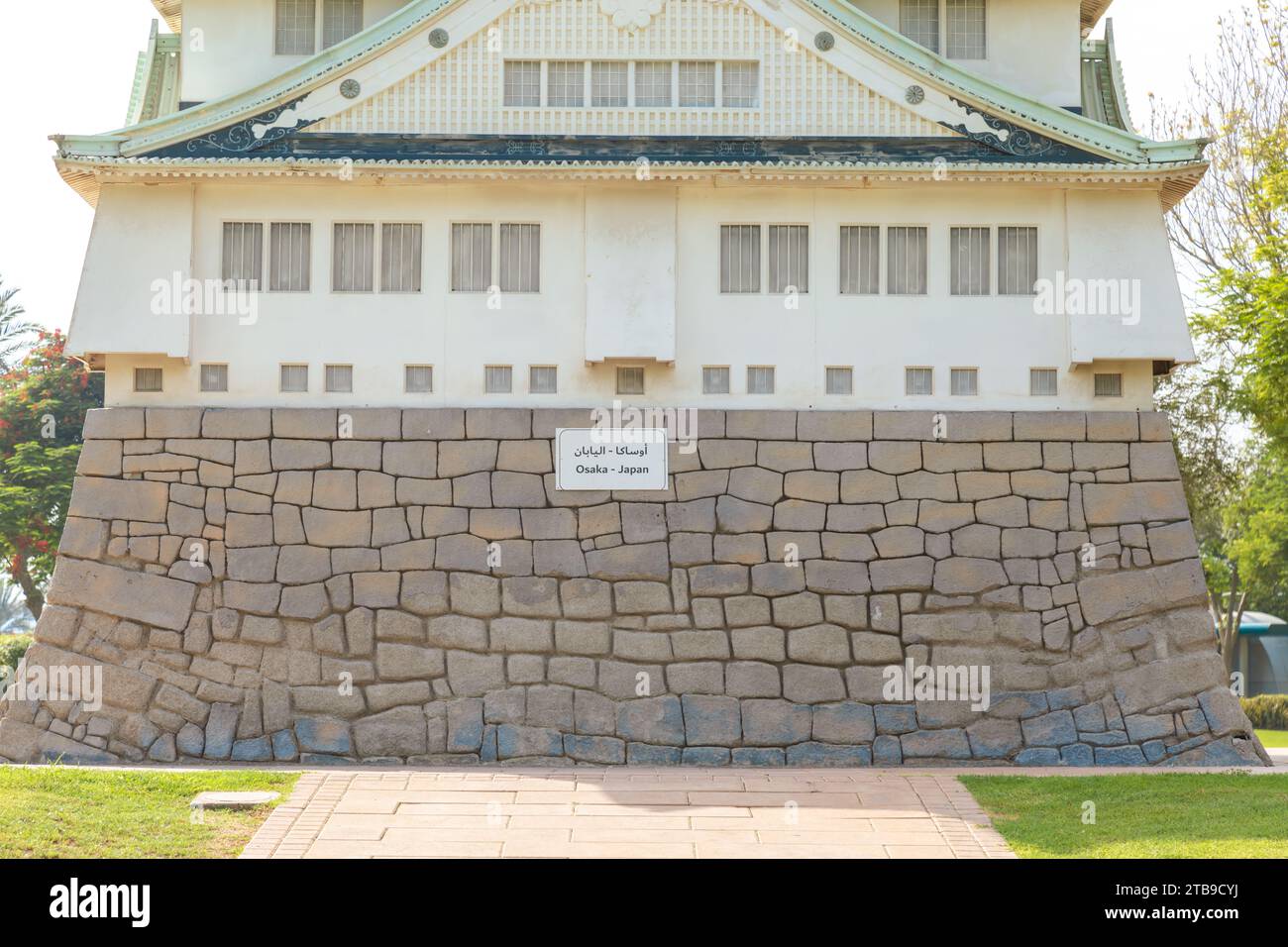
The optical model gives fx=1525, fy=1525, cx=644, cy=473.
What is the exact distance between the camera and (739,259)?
17.0 metres

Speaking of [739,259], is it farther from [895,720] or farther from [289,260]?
[895,720]

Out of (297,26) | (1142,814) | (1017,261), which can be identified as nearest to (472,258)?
(297,26)


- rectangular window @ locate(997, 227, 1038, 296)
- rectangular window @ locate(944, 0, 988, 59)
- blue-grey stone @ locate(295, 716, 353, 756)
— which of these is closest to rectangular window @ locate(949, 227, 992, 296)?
rectangular window @ locate(997, 227, 1038, 296)

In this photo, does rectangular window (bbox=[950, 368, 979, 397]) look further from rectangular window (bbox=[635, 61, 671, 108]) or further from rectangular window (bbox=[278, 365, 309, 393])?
rectangular window (bbox=[278, 365, 309, 393])

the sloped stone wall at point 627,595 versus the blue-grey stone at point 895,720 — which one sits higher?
the sloped stone wall at point 627,595

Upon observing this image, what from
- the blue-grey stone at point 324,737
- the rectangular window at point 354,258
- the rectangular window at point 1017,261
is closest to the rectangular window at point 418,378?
the rectangular window at point 354,258

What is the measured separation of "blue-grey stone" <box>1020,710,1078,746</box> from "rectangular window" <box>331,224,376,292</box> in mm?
8594

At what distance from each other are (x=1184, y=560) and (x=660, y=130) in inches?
294

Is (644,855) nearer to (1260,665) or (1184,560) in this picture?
(1184,560)

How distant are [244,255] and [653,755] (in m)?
7.14

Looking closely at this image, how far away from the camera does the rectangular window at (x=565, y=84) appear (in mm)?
17203

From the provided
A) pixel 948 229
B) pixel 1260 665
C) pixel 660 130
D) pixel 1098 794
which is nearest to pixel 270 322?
pixel 660 130

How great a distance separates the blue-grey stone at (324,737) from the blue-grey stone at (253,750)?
335 mm

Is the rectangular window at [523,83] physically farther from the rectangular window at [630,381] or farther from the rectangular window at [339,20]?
the rectangular window at [630,381]
